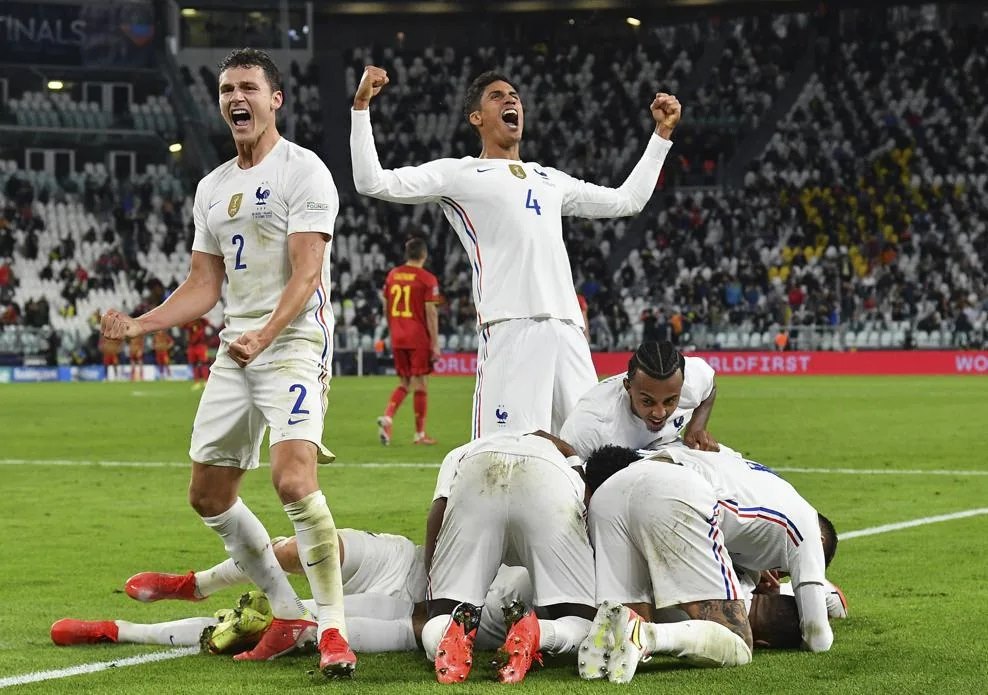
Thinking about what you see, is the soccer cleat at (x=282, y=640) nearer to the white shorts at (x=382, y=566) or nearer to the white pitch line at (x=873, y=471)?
the white shorts at (x=382, y=566)

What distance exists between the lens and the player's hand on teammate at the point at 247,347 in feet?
18.3

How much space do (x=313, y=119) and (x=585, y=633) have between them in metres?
45.0

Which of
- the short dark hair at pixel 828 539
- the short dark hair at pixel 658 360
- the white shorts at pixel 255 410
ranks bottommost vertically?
the short dark hair at pixel 828 539

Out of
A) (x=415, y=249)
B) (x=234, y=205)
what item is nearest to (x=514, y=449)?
(x=234, y=205)

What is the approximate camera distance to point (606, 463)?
20.2 ft

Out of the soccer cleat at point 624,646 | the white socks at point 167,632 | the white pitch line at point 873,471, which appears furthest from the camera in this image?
the white pitch line at point 873,471

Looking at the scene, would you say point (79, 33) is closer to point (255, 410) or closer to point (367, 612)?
point (255, 410)

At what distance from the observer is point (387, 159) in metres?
48.4

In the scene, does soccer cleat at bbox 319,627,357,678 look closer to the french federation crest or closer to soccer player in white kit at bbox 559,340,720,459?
soccer player in white kit at bbox 559,340,720,459

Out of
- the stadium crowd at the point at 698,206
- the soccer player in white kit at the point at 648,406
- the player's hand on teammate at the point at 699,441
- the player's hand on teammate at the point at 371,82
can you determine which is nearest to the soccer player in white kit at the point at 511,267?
the soccer player in white kit at the point at 648,406

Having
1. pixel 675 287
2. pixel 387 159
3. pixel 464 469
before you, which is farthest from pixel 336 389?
pixel 464 469

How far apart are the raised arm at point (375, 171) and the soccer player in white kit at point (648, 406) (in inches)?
56.9

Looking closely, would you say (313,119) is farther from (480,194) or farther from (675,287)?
(480,194)

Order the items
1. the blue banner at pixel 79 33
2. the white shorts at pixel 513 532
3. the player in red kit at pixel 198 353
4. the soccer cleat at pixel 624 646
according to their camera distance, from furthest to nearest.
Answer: the blue banner at pixel 79 33, the player in red kit at pixel 198 353, the white shorts at pixel 513 532, the soccer cleat at pixel 624 646
